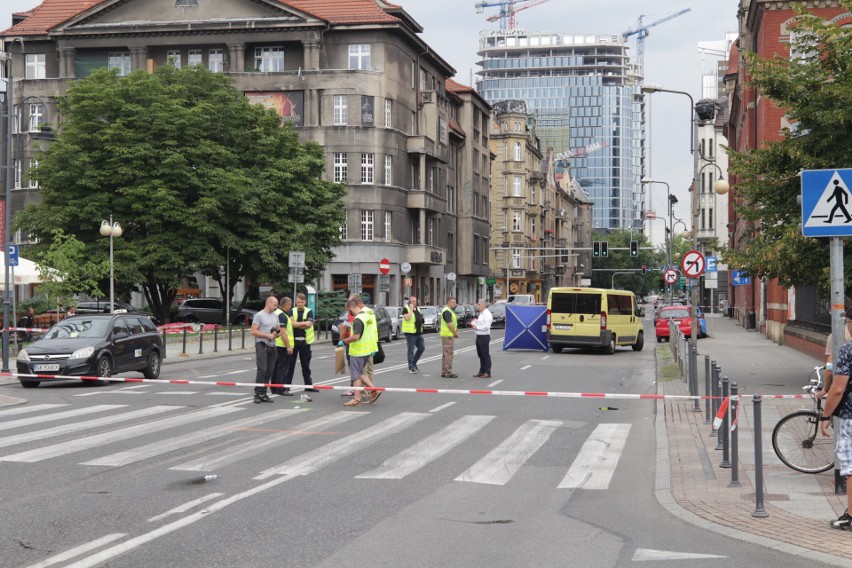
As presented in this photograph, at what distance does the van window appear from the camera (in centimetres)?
3294

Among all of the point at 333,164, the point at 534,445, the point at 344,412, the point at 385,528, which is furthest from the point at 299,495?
the point at 333,164

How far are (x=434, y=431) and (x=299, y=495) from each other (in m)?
4.79

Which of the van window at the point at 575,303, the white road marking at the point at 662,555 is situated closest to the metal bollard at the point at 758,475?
the white road marking at the point at 662,555

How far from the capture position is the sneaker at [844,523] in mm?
7863

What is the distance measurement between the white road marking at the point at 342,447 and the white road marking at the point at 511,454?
1.50 metres

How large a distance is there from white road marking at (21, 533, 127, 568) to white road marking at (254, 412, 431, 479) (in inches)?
105

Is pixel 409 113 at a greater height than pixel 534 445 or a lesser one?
greater

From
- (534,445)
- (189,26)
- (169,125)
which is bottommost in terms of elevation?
(534,445)

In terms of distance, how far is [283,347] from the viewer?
18016 millimetres

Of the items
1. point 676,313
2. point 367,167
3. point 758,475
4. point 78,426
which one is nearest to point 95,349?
point 78,426

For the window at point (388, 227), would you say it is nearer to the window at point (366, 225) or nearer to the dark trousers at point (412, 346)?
the window at point (366, 225)

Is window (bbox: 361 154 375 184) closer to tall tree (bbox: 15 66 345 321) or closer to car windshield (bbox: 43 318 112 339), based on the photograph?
tall tree (bbox: 15 66 345 321)

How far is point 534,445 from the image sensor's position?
12.7 meters

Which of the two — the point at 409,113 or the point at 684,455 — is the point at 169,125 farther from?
the point at 684,455
